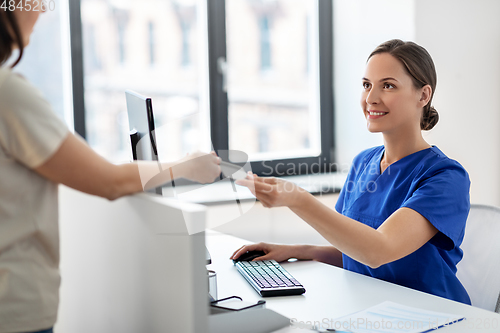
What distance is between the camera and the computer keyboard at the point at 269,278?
115 cm

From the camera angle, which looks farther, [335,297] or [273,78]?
[273,78]

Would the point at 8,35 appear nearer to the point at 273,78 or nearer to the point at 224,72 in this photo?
the point at 224,72

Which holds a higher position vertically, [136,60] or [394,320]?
[136,60]

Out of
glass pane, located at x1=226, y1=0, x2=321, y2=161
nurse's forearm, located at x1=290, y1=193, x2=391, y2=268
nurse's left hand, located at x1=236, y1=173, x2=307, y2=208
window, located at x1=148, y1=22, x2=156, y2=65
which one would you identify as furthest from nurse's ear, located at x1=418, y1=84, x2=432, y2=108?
window, located at x1=148, y1=22, x2=156, y2=65

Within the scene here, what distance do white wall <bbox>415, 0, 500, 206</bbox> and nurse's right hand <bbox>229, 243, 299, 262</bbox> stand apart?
1.42m

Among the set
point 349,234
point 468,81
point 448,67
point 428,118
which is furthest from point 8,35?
point 468,81

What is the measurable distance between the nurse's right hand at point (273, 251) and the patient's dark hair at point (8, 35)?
2.99 feet

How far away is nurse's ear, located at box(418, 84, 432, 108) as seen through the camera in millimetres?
1378

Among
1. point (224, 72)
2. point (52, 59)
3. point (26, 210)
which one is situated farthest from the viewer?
point (224, 72)

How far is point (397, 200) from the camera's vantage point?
1.32m

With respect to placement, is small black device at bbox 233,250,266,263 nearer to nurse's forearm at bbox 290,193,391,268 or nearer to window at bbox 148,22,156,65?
nurse's forearm at bbox 290,193,391,268

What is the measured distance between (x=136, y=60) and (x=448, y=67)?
1.66m

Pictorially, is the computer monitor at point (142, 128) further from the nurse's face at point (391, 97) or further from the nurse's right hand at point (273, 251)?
the nurse's face at point (391, 97)

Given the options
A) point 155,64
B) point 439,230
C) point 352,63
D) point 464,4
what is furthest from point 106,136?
point 464,4
